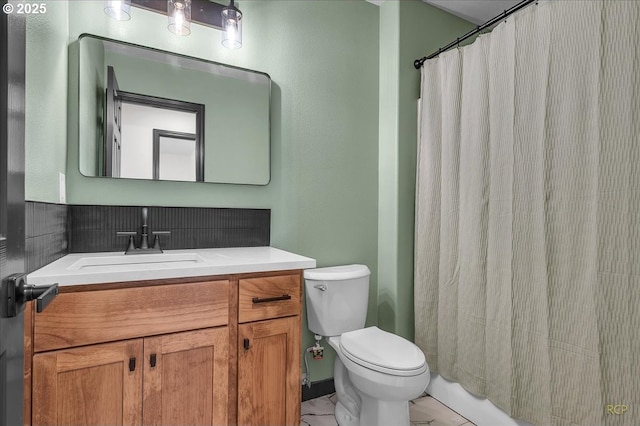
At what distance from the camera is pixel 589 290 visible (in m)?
1.29

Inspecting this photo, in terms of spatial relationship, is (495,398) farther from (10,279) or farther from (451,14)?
(451,14)

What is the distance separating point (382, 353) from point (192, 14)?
1974 millimetres

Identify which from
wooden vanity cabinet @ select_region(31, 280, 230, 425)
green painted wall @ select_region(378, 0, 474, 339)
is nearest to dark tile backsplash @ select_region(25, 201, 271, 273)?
wooden vanity cabinet @ select_region(31, 280, 230, 425)

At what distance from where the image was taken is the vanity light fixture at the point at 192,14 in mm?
1575

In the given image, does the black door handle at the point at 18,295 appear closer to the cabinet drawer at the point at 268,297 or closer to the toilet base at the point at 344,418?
the cabinet drawer at the point at 268,297

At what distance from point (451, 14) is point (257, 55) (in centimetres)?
144

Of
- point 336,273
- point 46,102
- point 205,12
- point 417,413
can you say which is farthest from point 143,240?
point 417,413

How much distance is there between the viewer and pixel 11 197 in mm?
531

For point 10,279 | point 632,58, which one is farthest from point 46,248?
point 632,58

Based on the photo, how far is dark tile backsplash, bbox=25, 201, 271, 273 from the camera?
119 cm

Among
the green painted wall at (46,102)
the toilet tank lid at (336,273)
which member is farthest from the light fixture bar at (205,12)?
the toilet tank lid at (336,273)

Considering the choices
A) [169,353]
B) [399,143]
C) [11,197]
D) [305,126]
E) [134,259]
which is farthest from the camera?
[399,143]

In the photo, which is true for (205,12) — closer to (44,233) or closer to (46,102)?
(46,102)

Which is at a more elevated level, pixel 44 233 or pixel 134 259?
pixel 44 233
